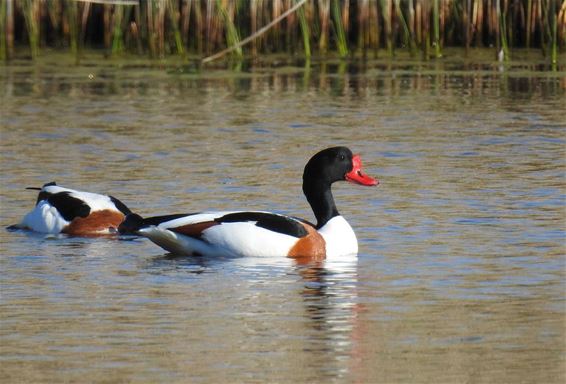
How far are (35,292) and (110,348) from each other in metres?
1.60

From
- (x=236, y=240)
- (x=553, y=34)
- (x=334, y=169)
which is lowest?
(x=236, y=240)

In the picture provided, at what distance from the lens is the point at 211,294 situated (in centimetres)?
879

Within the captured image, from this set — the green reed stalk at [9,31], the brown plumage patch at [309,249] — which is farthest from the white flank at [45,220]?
the green reed stalk at [9,31]

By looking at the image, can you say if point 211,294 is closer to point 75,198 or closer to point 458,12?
point 75,198

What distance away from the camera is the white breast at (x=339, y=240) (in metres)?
10.2

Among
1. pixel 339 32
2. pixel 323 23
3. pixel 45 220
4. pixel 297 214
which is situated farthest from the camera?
pixel 323 23

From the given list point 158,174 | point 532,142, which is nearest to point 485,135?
point 532,142

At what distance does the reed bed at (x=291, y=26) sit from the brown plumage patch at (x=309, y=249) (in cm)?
1093

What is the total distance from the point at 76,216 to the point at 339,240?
2.18 metres

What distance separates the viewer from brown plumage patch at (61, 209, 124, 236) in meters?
11.3

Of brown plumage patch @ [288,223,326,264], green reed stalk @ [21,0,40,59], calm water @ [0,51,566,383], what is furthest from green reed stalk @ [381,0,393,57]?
brown plumage patch @ [288,223,326,264]

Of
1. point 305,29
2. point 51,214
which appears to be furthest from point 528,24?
point 51,214

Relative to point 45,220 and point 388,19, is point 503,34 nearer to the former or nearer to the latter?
point 388,19

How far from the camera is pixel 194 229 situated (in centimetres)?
1023
